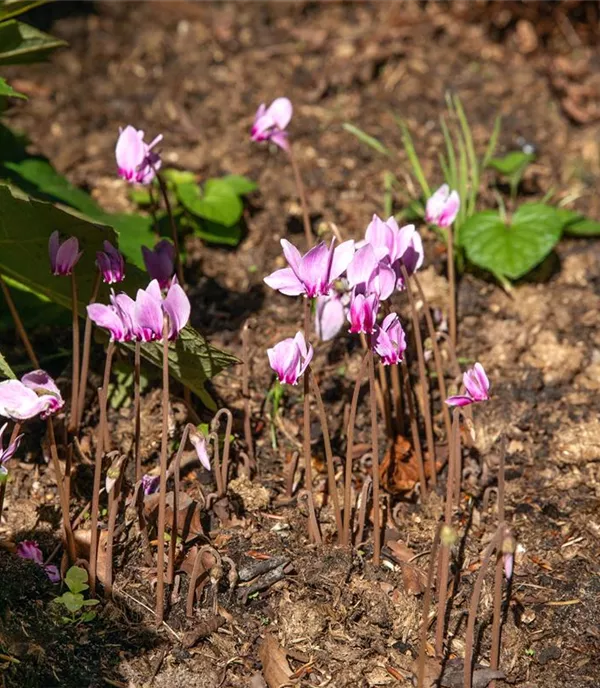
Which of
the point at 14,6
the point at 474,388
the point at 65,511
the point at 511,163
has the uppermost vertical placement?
the point at 14,6

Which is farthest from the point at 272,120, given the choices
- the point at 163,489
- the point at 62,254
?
the point at 163,489

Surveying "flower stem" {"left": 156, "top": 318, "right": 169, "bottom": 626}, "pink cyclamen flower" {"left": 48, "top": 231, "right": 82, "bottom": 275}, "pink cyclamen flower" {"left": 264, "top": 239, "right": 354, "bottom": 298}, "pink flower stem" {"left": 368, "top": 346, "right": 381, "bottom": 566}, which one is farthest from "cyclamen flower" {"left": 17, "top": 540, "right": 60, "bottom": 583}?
"pink cyclamen flower" {"left": 264, "top": 239, "right": 354, "bottom": 298}

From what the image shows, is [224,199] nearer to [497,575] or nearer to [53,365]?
[53,365]

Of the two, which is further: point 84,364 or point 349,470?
point 84,364

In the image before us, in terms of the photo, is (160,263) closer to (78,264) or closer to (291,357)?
(78,264)

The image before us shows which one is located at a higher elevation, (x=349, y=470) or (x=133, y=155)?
(x=133, y=155)

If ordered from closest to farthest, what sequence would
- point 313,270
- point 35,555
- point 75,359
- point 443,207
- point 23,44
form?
point 313,270
point 35,555
point 75,359
point 443,207
point 23,44
